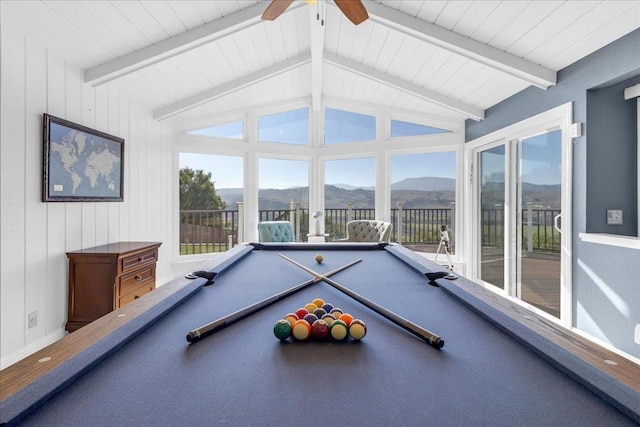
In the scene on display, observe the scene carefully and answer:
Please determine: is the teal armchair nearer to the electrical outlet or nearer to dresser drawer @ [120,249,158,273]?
dresser drawer @ [120,249,158,273]

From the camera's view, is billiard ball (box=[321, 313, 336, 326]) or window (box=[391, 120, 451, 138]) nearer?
billiard ball (box=[321, 313, 336, 326])

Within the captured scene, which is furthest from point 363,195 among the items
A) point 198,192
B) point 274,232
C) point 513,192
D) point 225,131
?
point 198,192

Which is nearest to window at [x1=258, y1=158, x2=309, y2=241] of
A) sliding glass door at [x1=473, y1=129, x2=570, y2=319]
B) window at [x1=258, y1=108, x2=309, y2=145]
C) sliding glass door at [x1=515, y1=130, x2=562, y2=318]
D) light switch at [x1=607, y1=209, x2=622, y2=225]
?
window at [x1=258, y1=108, x2=309, y2=145]

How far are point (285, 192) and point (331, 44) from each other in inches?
100

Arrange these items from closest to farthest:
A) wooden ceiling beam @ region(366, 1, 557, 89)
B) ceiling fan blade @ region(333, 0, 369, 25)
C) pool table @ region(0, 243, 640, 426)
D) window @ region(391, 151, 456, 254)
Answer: pool table @ region(0, 243, 640, 426) → ceiling fan blade @ region(333, 0, 369, 25) → wooden ceiling beam @ region(366, 1, 557, 89) → window @ region(391, 151, 456, 254)

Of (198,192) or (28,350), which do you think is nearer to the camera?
(28,350)

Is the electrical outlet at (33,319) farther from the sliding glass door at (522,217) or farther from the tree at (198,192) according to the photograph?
the sliding glass door at (522,217)

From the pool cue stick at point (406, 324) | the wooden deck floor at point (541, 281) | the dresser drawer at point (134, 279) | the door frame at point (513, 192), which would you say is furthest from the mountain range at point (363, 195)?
the pool cue stick at point (406, 324)

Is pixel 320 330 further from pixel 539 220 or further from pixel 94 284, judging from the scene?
pixel 539 220

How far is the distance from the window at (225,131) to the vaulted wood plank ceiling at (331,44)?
0.81 m

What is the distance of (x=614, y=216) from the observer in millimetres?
2729

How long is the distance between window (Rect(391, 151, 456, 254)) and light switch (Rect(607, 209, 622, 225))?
2483mm

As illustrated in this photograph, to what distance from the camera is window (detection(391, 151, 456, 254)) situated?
17.2ft

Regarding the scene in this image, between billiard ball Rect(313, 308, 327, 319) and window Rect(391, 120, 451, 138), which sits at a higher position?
window Rect(391, 120, 451, 138)
